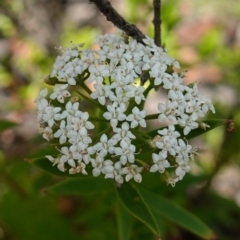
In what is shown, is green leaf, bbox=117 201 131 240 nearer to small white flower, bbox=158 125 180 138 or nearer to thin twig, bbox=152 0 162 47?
small white flower, bbox=158 125 180 138

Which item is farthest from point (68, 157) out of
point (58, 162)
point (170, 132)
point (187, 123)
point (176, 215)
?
point (176, 215)

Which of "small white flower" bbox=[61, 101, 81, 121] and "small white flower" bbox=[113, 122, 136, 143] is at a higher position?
"small white flower" bbox=[61, 101, 81, 121]

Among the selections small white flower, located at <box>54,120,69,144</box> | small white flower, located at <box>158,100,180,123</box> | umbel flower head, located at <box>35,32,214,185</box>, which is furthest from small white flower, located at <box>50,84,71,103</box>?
small white flower, located at <box>158,100,180,123</box>

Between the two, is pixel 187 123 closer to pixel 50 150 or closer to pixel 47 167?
pixel 47 167

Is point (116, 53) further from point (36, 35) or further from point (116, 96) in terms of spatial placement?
point (36, 35)

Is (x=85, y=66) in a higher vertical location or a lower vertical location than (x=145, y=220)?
higher

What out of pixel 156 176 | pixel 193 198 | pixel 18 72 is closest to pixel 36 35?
pixel 18 72

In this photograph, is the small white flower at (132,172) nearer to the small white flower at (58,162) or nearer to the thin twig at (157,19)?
the small white flower at (58,162)
